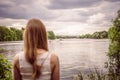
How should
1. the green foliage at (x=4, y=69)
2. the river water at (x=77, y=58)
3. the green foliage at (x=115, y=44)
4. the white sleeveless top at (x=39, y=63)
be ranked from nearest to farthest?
the white sleeveless top at (x=39, y=63)
the green foliage at (x=4, y=69)
the green foliage at (x=115, y=44)
the river water at (x=77, y=58)

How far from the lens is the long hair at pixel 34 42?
1.26m

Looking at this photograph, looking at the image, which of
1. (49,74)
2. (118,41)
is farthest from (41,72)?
(118,41)

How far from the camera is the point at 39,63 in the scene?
1.27 m

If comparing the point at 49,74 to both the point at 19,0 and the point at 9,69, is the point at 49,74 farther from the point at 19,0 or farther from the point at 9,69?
the point at 19,0

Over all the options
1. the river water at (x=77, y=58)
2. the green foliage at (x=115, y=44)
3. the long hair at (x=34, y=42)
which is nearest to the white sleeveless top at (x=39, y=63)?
the long hair at (x=34, y=42)

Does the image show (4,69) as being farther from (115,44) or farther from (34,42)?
(115,44)

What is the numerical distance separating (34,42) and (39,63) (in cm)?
9

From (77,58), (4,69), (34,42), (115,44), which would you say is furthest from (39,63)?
(77,58)

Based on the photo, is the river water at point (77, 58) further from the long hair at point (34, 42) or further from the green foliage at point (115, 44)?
the long hair at point (34, 42)

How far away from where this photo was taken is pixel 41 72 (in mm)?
1266

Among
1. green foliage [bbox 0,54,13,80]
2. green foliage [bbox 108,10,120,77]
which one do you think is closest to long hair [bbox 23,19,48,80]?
green foliage [bbox 0,54,13,80]

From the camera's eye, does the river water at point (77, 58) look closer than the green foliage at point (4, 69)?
No

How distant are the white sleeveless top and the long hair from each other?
0.06 feet

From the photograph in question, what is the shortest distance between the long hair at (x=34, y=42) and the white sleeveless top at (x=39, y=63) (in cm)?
2
